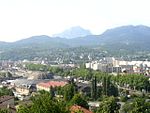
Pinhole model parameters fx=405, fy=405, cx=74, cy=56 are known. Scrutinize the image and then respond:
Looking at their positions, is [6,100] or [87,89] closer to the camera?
[6,100]

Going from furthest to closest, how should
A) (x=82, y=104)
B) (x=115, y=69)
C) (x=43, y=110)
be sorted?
(x=115, y=69), (x=82, y=104), (x=43, y=110)

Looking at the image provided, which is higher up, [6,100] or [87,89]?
[6,100]

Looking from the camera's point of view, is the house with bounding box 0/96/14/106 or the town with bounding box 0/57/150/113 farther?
the town with bounding box 0/57/150/113

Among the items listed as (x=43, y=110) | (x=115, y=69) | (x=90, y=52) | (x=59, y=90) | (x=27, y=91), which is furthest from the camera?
(x=90, y=52)

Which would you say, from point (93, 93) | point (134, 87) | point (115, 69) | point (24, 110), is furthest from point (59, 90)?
point (115, 69)

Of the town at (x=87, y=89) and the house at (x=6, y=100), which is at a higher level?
the house at (x=6, y=100)

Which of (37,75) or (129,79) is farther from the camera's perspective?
(37,75)

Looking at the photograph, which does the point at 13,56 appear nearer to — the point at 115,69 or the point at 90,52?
the point at 90,52

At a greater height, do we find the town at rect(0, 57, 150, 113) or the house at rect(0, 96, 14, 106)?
the house at rect(0, 96, 14, 106)

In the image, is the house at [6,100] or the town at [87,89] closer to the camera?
the house at [6,100]

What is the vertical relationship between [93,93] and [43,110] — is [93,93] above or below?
below
